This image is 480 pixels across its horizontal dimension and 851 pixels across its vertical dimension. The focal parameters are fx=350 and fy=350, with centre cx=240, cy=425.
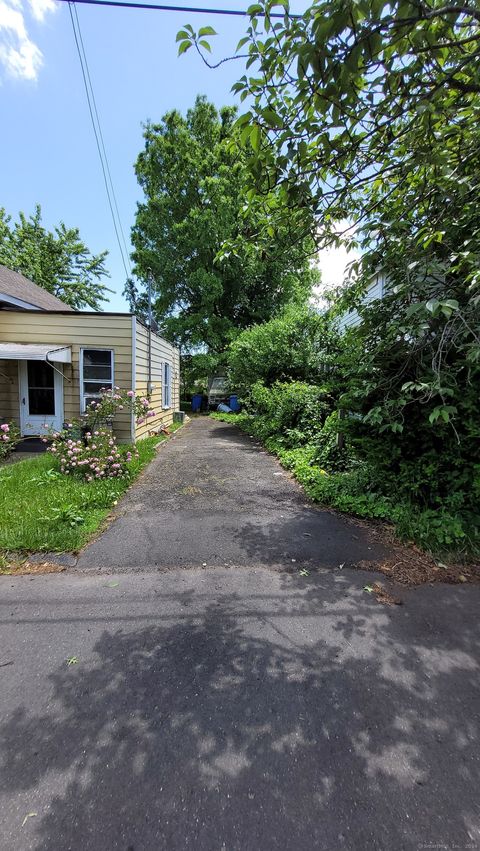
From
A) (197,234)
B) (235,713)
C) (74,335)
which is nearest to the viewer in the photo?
(235,713)

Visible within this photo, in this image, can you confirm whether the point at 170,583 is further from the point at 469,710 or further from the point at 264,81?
the point at 264,81

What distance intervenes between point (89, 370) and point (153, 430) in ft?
9.83

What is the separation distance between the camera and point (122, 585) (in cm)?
284

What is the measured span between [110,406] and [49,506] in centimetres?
292

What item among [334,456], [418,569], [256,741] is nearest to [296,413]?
[334,456]

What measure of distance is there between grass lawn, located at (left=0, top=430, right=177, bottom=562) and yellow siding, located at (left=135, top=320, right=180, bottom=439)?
2866 mm

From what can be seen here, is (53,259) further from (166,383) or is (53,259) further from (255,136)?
(255,136)

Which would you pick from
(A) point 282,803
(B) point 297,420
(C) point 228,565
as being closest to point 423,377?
(C) point 228,565

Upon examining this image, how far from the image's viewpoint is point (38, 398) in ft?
25.4

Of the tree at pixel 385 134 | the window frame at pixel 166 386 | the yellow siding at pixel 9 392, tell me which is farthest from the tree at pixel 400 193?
the window frame at pixel 166 386

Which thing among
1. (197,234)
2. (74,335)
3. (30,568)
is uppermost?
(197,234)

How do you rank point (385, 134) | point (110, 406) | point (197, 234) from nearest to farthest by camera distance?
point (385, 134)
point (110, 406)
point (197, 234)

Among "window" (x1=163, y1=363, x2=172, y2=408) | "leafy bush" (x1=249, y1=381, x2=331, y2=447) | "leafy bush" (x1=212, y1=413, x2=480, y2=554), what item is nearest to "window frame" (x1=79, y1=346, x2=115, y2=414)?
"window" (x1=163, y1=363, x2=172, y2=408)

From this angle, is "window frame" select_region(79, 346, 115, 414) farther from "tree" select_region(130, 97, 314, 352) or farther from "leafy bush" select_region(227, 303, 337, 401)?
"tree" select_region(130, 97, 314, 352)
